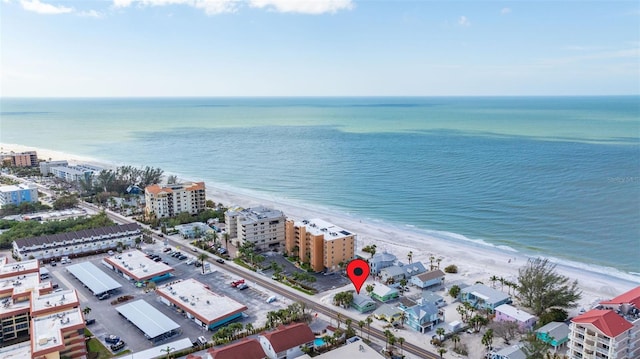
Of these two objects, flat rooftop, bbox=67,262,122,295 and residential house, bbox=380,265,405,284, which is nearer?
flat rooftop, bbox=67,262,122,295

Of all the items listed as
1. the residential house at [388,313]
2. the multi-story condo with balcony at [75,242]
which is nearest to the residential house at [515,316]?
the residential house at [388,313]

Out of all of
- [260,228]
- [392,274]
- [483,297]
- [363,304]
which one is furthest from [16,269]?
[483,297]

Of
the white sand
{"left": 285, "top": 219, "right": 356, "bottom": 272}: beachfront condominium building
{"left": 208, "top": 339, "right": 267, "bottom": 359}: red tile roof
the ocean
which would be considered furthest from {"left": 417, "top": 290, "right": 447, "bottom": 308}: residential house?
the ocean

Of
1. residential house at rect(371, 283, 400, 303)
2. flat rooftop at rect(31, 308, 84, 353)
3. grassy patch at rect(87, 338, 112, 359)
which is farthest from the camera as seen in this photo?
residential house at rect(371, 283, 400, 303)

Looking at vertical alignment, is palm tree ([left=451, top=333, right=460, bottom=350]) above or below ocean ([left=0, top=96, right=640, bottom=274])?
below

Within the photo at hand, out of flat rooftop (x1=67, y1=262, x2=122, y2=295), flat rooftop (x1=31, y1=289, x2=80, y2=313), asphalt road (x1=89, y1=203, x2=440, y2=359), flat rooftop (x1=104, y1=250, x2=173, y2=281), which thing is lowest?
asphalt road (x1=89, y1=203, x2=440, y2=359)

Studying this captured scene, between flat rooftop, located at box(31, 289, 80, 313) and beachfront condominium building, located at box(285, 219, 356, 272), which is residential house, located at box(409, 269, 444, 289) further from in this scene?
flat rooftop, located at box(31, 289, 80, 313)
